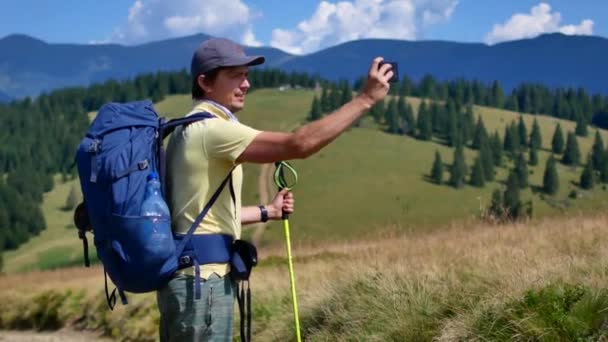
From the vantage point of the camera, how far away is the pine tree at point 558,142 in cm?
16912

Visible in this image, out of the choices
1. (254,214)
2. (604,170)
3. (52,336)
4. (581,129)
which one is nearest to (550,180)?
(604,170)

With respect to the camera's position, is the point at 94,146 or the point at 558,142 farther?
the point at 558,142

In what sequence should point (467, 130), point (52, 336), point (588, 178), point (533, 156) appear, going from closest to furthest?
1. point (52, 336)
2. point (588, 178)
3. point (533, 156)
4. point (467, 130)

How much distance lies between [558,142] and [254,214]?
568 feet

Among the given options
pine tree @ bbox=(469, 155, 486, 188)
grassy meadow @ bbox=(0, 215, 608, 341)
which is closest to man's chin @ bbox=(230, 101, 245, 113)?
grassy meadow @ bbox=(0, 215, 608, 341)

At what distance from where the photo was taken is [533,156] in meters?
162

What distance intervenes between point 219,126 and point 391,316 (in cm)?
266

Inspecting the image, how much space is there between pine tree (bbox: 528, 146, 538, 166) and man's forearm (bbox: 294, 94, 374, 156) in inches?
6457

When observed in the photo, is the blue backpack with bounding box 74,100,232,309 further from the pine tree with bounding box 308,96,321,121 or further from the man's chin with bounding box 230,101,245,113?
the pine tree with bounding box 308,96,321,121

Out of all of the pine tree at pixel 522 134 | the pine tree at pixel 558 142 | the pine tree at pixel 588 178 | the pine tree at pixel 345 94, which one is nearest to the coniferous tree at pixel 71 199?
the pine tree at pixel 345 94

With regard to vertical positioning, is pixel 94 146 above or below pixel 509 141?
above

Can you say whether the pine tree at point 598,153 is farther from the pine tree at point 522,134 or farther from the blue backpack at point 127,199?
the blue backpack at point 127,199

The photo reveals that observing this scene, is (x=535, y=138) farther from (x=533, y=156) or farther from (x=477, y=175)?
(x=477, y=175)

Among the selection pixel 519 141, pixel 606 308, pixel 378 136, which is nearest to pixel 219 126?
pixel 606 308
